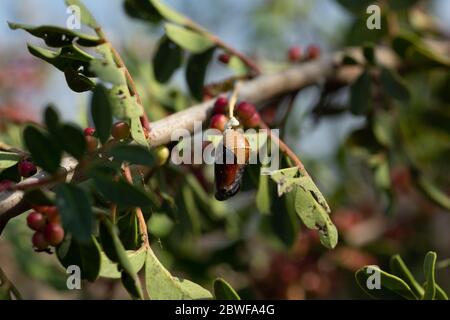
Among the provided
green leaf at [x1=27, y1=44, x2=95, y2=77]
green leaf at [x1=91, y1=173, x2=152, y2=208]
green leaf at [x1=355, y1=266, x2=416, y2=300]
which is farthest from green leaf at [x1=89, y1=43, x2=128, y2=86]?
green leaf at [x1=355, y1=266, x2=416, y2=300]

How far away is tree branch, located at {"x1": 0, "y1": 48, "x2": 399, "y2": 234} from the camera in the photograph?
2.51ft

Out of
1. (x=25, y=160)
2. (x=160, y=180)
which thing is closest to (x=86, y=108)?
(x=160, y=180)

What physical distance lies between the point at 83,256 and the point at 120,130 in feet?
0.49

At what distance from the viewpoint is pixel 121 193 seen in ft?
2.32

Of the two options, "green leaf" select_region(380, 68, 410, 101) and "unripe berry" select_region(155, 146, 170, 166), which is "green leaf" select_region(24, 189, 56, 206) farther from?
"green leaf" select_region(380, 68, 410, 101)

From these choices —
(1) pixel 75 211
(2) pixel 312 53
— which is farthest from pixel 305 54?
(1) pixel 75 211

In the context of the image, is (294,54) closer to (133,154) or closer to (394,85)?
(394,85)

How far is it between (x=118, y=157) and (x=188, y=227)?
1.89 feet

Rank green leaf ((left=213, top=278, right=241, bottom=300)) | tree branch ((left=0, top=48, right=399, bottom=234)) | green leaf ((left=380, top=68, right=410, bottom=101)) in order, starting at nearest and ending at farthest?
tree branch ((left=0, top=48, right=399, bottom=234))
green leaf ((left=213, top=278, right=241, bottom=300))
green leaf ((left=380, top=68, right=410, bottom=101))

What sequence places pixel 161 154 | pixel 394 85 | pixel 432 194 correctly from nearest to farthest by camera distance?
pixel 161 154 < pixel 394 85 < pixel 432 194

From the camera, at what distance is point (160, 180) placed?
105 cm

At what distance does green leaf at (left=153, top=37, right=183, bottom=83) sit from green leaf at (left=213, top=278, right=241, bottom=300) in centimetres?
46

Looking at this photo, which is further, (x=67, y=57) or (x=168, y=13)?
(x=168, y=13)

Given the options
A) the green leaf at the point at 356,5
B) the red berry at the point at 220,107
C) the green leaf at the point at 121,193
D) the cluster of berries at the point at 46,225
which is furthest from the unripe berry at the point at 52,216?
the green leaf at the point at 356,5
